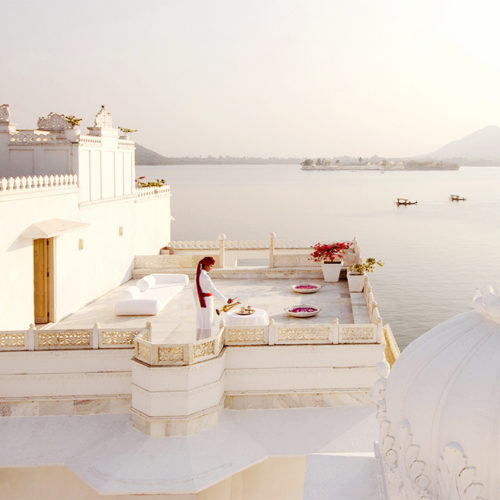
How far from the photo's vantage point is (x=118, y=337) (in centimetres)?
1052

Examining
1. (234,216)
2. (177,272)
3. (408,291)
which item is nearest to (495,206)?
(234,216)

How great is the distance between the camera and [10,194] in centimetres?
1164

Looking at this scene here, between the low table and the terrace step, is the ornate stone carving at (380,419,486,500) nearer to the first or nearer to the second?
the low table

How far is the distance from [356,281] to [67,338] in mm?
7435

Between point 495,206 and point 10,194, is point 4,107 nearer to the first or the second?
point 10,194

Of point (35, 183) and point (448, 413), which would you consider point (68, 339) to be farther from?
point (448, 413)

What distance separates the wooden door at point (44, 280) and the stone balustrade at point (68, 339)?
2.87 m

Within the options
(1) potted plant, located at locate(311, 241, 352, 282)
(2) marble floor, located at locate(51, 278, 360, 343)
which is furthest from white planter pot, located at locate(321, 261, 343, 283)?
(2) marble floor, located at locate(51, 278, 360, 343)

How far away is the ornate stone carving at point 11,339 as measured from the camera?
10461 mm

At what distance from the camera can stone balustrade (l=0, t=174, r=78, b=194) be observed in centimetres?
1162

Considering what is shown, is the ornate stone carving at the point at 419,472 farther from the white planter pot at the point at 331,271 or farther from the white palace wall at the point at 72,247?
the white planter pot at the point at 331,271

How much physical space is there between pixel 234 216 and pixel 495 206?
47.5m

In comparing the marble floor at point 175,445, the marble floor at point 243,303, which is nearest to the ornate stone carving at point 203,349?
the marble floor at point 175,445

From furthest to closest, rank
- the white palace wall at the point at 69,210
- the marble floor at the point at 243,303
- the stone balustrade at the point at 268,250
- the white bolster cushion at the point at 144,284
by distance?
the stone balustrade at the point at 268,250 < the white bolster cushion at the point at 144,284 < the marble floor at the point at 243,303 < the white palace wall at the point at 69,210
